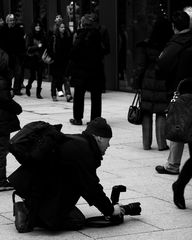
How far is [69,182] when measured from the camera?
712 cm

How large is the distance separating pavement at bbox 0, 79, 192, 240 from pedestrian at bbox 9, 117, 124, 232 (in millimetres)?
173

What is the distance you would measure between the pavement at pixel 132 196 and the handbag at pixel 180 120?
2.43 ft

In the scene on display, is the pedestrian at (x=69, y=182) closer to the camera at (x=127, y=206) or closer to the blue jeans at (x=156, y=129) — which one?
the camera at (x=127, y=206)

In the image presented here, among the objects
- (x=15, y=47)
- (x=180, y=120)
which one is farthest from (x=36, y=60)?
(x=180, y=120)

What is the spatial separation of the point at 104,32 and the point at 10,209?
10.7 metres

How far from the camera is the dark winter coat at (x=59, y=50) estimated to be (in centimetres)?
1848

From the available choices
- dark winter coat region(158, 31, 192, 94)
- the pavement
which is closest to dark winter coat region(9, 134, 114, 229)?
the pavement

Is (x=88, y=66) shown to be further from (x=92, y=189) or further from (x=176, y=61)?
(x=92, y=189)

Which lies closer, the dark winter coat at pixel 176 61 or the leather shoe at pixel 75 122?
the dark winter coat at pixel 176 61

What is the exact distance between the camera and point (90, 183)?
6.95m

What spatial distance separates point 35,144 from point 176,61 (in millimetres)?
2674

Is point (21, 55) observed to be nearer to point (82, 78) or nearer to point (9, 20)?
point (9, 20)

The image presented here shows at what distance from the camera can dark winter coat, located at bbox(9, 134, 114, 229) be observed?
6.97 meters

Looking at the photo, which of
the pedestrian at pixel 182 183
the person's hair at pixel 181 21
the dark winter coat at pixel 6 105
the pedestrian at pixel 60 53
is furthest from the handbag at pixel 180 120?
the pedestrian at pixel 60 53
